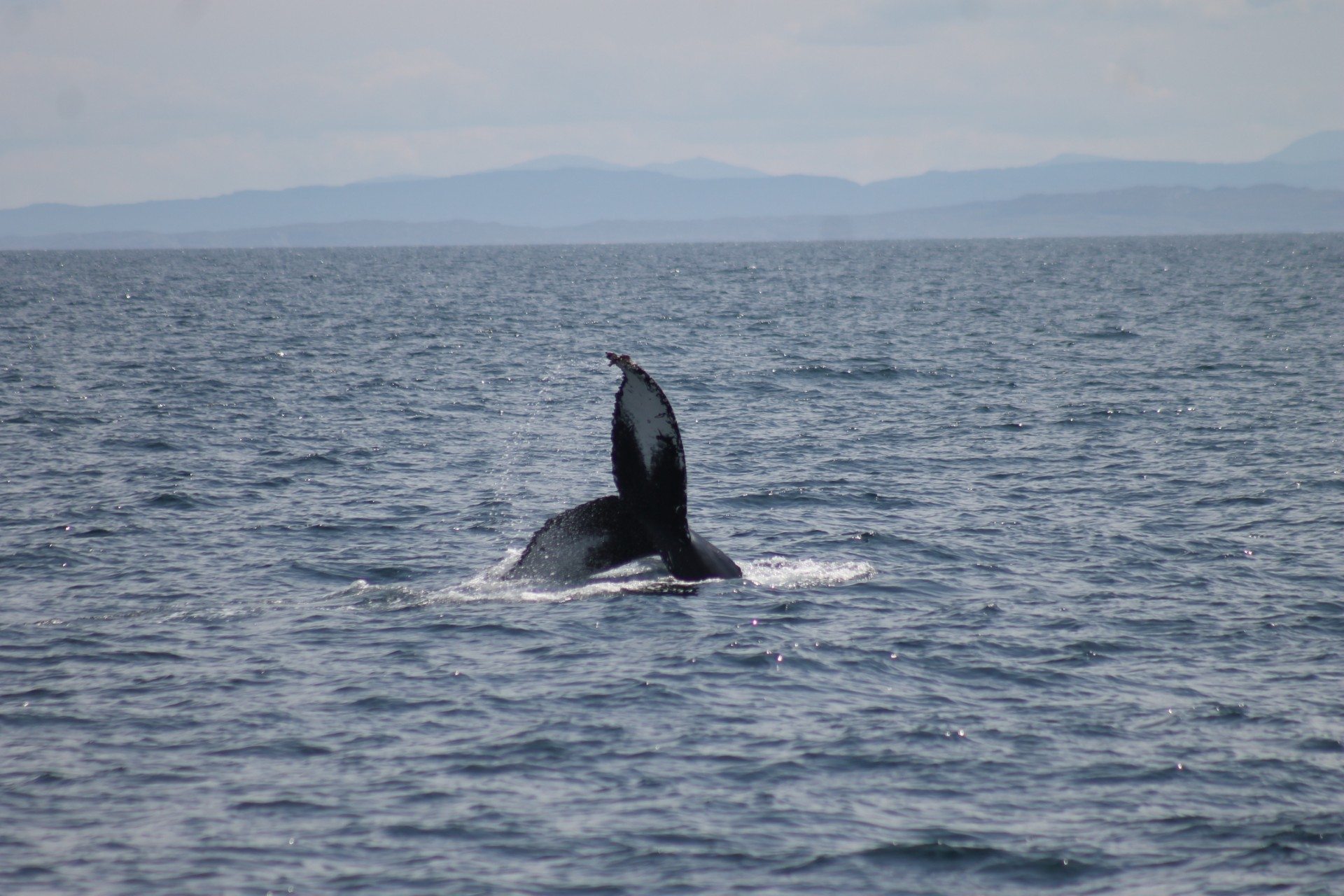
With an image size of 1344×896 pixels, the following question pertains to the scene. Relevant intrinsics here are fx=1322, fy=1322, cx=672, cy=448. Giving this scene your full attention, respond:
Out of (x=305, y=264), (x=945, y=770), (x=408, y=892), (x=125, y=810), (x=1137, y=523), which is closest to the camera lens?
(x=408, y=892)

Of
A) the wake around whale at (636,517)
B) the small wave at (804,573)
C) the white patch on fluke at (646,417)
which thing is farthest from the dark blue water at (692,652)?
the white patch on fluke at (646,417)

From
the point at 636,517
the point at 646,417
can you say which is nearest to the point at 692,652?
the point at 636,517

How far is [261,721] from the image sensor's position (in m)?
12.1

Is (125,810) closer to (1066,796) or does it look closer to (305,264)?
(1066,796)

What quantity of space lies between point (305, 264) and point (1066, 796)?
17711cm

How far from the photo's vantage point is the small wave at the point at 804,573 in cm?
1733

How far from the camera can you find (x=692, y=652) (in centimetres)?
1423

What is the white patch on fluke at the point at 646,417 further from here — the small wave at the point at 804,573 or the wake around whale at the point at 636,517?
the small wave at the point at 804,573

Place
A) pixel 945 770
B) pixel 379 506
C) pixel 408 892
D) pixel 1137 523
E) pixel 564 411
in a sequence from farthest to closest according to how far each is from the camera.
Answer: pixel 564 411 → pixel 379 506 → pixel 1137 523 → pixel 945 770 → pixel 408 892

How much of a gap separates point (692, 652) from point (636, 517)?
2.29 metres

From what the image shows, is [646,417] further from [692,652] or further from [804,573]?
[804,573]

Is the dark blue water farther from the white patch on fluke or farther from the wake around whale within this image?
the white patch on fluke

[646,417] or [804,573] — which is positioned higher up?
[646,417]

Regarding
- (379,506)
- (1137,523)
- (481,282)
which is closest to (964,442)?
(1137,523)
